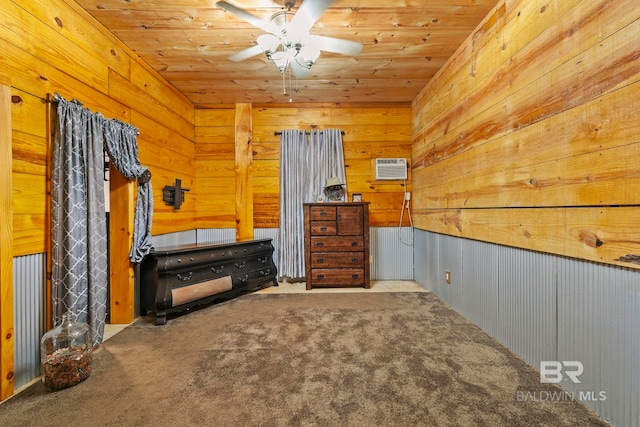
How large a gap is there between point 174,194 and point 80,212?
145 cm

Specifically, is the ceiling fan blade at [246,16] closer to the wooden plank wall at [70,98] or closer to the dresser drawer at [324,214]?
the wooden plank wall at [70,98]

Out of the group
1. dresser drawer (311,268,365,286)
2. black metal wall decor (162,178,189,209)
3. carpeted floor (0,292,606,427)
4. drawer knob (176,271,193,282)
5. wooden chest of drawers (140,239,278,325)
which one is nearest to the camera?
carpeted floor (0,292,606,427)

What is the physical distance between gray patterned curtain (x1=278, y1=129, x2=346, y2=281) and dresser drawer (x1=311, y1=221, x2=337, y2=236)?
43 cm

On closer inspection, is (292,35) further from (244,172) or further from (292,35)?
(244,172)

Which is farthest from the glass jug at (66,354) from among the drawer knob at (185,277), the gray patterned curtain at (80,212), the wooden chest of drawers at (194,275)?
the drawer knob at (185,277)

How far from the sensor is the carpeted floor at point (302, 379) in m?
1.38

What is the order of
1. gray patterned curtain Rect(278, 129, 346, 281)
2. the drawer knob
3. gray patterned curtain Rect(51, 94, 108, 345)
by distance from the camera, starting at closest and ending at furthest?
1. gray patterned curtain Rect(51, 94, 108, 345)
2. the drawer knob
3. gray patterned curtain Rect(278, 129, 346, 281)

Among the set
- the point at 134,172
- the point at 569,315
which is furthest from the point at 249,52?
the point at 569,315

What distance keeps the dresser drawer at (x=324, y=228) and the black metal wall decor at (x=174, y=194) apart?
1714 millimetres

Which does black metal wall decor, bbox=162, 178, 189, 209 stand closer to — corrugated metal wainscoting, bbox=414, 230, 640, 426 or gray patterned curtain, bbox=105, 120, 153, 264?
gray patterned curtain, bbox=105, 120, 153, 264

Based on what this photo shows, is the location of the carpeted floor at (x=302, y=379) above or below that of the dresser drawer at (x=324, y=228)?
below

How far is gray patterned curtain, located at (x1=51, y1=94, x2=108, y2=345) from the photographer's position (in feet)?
6.18

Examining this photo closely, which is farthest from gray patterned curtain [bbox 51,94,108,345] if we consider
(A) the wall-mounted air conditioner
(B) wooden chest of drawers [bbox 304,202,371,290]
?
(A) the wall-mounted air conditioner

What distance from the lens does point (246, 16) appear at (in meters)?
1.82
